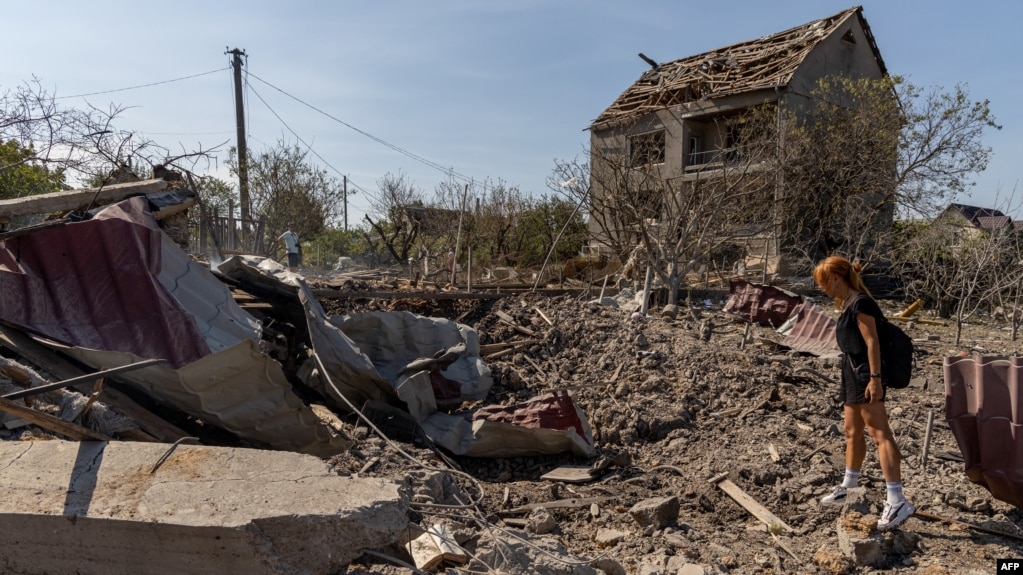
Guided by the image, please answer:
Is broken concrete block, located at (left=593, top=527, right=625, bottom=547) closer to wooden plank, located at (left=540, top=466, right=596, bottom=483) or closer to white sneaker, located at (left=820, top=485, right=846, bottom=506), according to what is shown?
wooden plank, located at (left=540, top=466, right=596, bottom=483)

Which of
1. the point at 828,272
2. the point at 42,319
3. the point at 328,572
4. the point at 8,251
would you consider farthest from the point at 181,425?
the point at 828,272

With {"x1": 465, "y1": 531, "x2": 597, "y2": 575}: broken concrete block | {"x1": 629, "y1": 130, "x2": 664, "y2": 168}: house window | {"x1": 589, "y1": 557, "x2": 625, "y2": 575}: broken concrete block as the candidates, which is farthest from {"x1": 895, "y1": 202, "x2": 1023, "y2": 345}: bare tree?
{"x1": 465, "y1": 531, "x2": 597, "y2": 575}: broken concrete block

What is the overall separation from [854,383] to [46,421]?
391 centimetres

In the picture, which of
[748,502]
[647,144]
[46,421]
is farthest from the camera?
[647,144]

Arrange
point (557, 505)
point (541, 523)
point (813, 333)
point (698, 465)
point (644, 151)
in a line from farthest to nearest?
1. point (644, 151)
2. point (813, 333)
3. point (698, 465)
4. point (557, 505)
5. point (541, 523)

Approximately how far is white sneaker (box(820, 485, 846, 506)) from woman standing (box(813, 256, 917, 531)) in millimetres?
216

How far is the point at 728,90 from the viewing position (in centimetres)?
1992

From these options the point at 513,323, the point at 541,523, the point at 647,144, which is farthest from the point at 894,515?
the point at 647,144

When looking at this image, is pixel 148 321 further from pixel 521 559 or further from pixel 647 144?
pixel 647 144

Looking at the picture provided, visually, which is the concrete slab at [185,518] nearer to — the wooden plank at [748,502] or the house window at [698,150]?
the wooden plank at [748,502]

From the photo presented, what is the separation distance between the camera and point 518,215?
74.2 ft

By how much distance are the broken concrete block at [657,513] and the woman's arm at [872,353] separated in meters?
1.36

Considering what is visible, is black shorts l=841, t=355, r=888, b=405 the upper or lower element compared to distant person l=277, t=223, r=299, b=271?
lower

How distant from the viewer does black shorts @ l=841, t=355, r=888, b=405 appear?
3.69 meters
